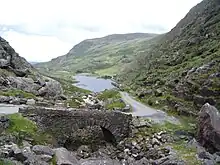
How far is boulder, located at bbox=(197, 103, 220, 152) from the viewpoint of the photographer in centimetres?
4353

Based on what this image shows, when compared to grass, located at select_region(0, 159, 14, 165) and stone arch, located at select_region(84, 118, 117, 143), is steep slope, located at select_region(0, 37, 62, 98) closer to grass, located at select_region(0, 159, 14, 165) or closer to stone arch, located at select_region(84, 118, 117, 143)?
stone arch, located at select_region(84, 118, 117, 143)

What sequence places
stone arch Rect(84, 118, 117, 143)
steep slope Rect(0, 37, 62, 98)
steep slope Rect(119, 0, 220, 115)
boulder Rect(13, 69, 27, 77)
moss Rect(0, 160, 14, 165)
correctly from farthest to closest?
boulder Rect(13, 69, 27, 77) → steep slope Rect(0, 37, 62, 98) → steep slope Rect(119, 0, 220, 115) → stone arch Rect(84, 118, 117, 143) → moss Rect(0, 160, 14, 165)

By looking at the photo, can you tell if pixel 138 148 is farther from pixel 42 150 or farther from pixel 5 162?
pixel 5 162

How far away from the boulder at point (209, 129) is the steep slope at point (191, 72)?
1846cm

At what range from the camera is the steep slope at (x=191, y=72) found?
7125 centimetres

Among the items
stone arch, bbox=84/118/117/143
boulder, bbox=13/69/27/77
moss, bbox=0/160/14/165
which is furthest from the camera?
boulder, bbox=13/69/27/77

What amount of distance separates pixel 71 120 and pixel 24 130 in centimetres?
663

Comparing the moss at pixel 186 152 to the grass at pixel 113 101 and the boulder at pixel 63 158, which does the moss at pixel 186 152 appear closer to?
the boulder at pixel 63 158

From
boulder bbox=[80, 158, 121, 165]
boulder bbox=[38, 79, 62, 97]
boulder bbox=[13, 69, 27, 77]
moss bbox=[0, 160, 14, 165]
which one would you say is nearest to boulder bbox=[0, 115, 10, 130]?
moss bbox=[0, 160, 14, 165]

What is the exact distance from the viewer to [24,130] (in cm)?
4244

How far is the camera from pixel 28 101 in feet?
205

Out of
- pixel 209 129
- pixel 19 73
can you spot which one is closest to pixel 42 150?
pixel 209 129

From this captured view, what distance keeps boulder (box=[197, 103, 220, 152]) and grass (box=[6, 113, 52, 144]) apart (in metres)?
17.9

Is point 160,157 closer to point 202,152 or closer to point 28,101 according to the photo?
point 202,152
